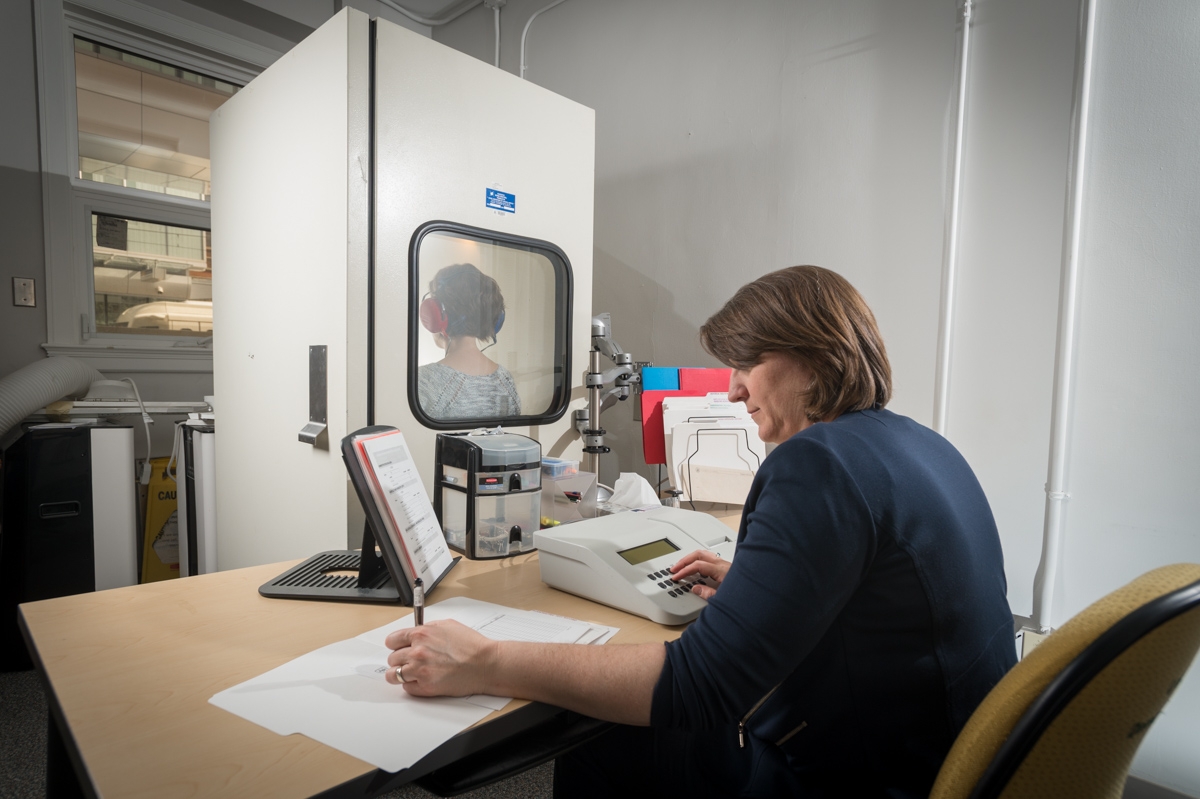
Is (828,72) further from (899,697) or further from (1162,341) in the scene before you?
(899,697)

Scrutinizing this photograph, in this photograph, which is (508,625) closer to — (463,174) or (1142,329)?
(463,174)

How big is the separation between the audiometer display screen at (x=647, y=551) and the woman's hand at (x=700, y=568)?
0.05 meters

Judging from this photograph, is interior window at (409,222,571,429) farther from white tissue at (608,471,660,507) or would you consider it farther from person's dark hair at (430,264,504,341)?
white tissue at (608,471,660,507)

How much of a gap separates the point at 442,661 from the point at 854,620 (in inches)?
19.7

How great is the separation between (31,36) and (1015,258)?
151 inches

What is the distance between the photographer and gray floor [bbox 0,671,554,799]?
5.68 ft

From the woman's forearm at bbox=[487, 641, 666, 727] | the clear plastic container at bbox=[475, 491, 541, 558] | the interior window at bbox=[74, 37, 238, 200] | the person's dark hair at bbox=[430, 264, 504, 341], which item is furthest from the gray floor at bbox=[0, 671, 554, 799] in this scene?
the interior window at bbox=[74, 37, 238, 200]

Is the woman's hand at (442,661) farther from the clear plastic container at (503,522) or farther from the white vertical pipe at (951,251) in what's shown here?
the white vertical pipe at (951,251)

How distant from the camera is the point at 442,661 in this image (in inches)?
31.5

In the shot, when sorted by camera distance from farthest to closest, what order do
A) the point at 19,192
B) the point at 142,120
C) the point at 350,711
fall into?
1. the point at 142,120
2. the point at 19,192
3. the point at 350,711

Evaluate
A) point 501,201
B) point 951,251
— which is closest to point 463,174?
point 501,201

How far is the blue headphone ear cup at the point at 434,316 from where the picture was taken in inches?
69.9

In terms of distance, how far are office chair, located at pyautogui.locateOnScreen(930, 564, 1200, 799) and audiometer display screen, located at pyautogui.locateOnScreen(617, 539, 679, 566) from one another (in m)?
0.63

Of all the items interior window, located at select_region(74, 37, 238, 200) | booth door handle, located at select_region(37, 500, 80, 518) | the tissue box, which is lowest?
booth door handle, located at select_region(37, 500, 80, 518)
